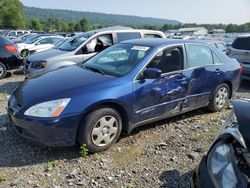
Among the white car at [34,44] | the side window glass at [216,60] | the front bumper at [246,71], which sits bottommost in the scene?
the white car at [34,44]

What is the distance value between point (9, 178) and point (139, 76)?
2197 millimetres

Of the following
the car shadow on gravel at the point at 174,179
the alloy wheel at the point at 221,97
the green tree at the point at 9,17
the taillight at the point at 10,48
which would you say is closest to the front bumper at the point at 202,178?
the car shadow on gravel at the point at 174,179

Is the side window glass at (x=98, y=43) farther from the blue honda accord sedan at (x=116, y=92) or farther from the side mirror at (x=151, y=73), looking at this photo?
the side mirror at (x=151, y=73)

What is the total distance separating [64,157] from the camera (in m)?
4.11

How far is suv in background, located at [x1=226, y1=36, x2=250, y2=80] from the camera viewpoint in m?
8.66

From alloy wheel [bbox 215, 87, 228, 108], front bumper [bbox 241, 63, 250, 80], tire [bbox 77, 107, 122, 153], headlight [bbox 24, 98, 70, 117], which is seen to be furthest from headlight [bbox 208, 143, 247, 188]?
front bumper [bbox 241, 63, 250, 80]

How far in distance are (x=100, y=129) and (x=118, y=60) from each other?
1.36 meters

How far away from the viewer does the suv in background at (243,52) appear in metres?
8.66

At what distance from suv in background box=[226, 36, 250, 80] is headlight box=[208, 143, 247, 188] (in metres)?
7.01

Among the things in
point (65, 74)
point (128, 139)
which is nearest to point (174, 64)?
point (128, 139)

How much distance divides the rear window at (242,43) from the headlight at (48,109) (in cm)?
673

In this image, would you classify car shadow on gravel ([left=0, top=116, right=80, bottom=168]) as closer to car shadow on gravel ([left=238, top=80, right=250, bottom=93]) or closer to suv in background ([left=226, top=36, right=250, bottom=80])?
car shadow on gravel ([left=238, top=80, right=250, bottom=93])

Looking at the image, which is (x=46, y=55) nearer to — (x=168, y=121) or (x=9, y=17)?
(x=168, y=121)

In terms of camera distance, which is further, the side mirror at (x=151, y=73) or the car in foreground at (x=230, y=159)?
the side mirror at (x=151, y=73)
